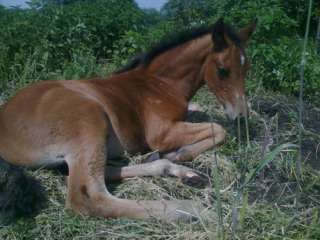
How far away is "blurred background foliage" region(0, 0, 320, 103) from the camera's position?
675 cm

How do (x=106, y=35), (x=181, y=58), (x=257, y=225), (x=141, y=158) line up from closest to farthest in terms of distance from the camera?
(x=257, y=225), (x=141, y=158), (x=181, y=58), (x=106, y=35)

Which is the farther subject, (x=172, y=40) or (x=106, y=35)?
(x=106, y=35)

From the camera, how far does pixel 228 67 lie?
5.07 metres

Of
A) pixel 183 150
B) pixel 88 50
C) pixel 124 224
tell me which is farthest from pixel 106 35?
pixel 124 224

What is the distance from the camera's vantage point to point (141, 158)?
4.84 m

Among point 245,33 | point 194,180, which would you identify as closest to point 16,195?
point 194,180

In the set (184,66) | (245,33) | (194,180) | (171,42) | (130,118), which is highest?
(245,33)

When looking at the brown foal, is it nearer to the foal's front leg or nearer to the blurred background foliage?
the foal's front leg

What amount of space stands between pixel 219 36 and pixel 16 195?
2.37 metres

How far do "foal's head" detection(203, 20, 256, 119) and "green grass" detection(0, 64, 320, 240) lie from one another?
36 centimetres

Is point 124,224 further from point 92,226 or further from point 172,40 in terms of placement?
point 172,40

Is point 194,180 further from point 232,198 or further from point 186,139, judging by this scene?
point 186,139

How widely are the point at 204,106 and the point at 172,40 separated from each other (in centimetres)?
100

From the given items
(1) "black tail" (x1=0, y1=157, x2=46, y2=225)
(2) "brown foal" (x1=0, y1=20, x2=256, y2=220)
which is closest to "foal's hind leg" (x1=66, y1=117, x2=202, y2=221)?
(2) "brown foal" (x1=0, y1=20, x2=256, y2=220)
